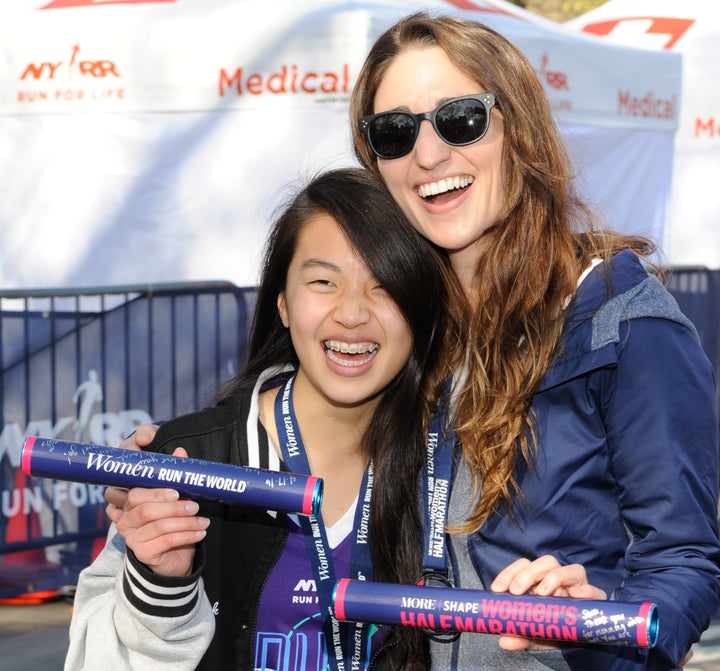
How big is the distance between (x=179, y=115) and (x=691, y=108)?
4332 mm

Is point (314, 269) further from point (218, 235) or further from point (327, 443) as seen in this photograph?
point (218, 235)

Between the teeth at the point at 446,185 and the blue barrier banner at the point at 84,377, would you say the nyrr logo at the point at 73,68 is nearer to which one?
the blue barrier banner at the point at 84,377

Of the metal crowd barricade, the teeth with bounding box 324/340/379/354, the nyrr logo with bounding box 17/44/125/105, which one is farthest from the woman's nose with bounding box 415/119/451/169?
the nyrr logo with bounding box 17/44/125/105

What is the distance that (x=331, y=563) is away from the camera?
2.52m

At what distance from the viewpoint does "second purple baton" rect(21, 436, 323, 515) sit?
213 centimetres

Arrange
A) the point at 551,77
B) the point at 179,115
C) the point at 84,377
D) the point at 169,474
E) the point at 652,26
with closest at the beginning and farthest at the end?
the point at 169,474 < the point at 84,377 < the point at 179,115 < the point at 551,77 < the point at 652,26

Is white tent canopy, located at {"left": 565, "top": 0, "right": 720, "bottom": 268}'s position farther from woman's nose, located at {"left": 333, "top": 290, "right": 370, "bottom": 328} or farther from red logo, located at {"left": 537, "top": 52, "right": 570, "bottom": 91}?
woman's nose, located at {"left": 333, "top": 290, "right": 370, "bottom": 328}

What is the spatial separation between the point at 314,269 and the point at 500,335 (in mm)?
506

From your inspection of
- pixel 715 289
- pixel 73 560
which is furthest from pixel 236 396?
pixel 715 289

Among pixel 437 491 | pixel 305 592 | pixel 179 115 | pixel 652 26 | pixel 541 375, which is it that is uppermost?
pixel 652 26

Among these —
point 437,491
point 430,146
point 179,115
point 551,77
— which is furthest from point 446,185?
point 551,77

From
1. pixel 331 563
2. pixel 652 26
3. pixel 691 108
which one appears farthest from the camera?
pixel 652 26

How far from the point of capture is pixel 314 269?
9.01ft

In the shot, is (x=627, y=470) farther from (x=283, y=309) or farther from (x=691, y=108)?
(x=691, y=108)
